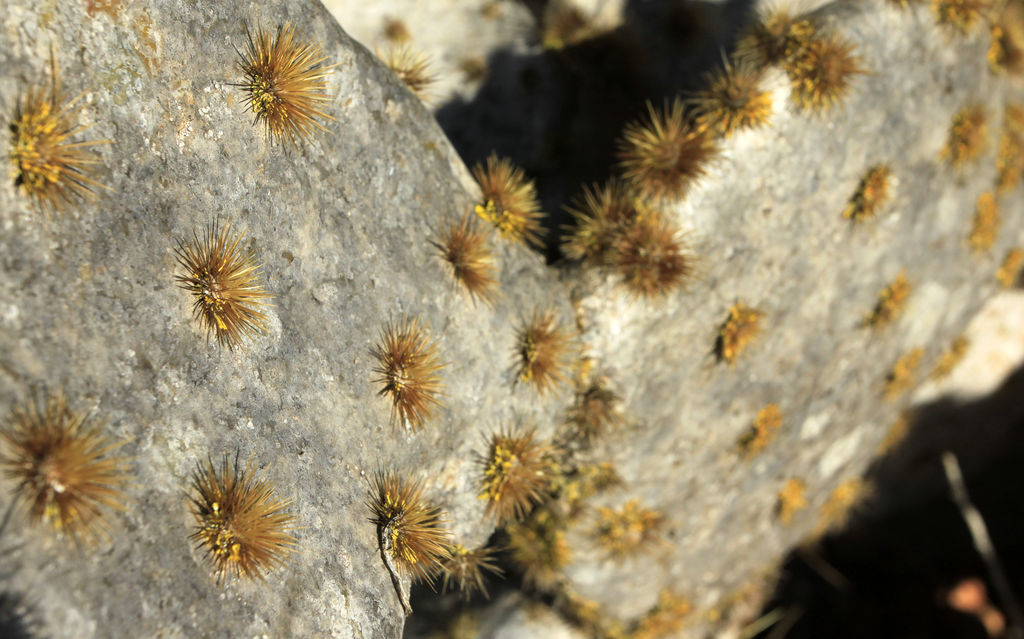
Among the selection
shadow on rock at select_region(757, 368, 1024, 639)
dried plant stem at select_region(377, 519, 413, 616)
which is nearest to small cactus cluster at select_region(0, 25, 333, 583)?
dried plant stem at select_region(377, 519, 413, 616)

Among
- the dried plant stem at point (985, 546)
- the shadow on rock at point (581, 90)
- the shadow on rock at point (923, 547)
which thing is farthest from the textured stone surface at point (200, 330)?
the dried plant stem at point (985, 546)

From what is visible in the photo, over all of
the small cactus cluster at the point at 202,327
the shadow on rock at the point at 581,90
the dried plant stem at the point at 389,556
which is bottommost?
the dried plant stem at the point at 389,556

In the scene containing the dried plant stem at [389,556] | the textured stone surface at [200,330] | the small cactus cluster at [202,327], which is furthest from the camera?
the dried plant stem at [389,556]

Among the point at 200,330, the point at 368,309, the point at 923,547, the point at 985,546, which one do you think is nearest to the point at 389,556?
the point at 368,309

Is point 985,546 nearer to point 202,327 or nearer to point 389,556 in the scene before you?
point 389,556

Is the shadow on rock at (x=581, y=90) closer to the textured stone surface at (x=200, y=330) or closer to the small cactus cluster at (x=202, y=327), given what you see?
the textured stone surface at (x=200, y=330)
